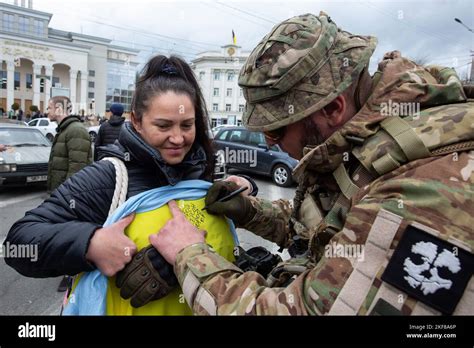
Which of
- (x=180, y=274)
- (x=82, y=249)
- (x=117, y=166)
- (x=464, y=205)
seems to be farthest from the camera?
(x=117, y=166)

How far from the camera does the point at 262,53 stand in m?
1.27

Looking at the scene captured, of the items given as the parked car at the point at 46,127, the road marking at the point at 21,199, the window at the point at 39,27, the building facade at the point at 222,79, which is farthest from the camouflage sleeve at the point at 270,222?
the window at the point at 39,27

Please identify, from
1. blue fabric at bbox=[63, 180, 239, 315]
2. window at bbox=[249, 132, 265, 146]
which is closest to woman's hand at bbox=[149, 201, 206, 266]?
blue fabric at bbox=[63, 180, 239, 315]

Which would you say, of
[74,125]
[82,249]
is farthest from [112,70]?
[82,249]

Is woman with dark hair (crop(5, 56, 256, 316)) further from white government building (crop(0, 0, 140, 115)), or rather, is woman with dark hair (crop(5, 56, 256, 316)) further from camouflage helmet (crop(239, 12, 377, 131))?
white government building (crop(0, 0, 140, 115))

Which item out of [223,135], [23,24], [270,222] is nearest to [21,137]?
[223,135]

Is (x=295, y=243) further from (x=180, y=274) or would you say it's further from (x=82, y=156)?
(x=82, y=156)

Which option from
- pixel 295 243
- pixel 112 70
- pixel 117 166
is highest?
pixel 112 70

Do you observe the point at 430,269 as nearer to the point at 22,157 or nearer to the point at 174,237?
the point at 174,237

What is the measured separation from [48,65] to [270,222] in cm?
5556

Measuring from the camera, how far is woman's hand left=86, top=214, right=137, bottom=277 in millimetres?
1292

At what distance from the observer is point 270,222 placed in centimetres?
187

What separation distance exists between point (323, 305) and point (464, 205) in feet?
1.47

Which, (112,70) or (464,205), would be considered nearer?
(464,205)
